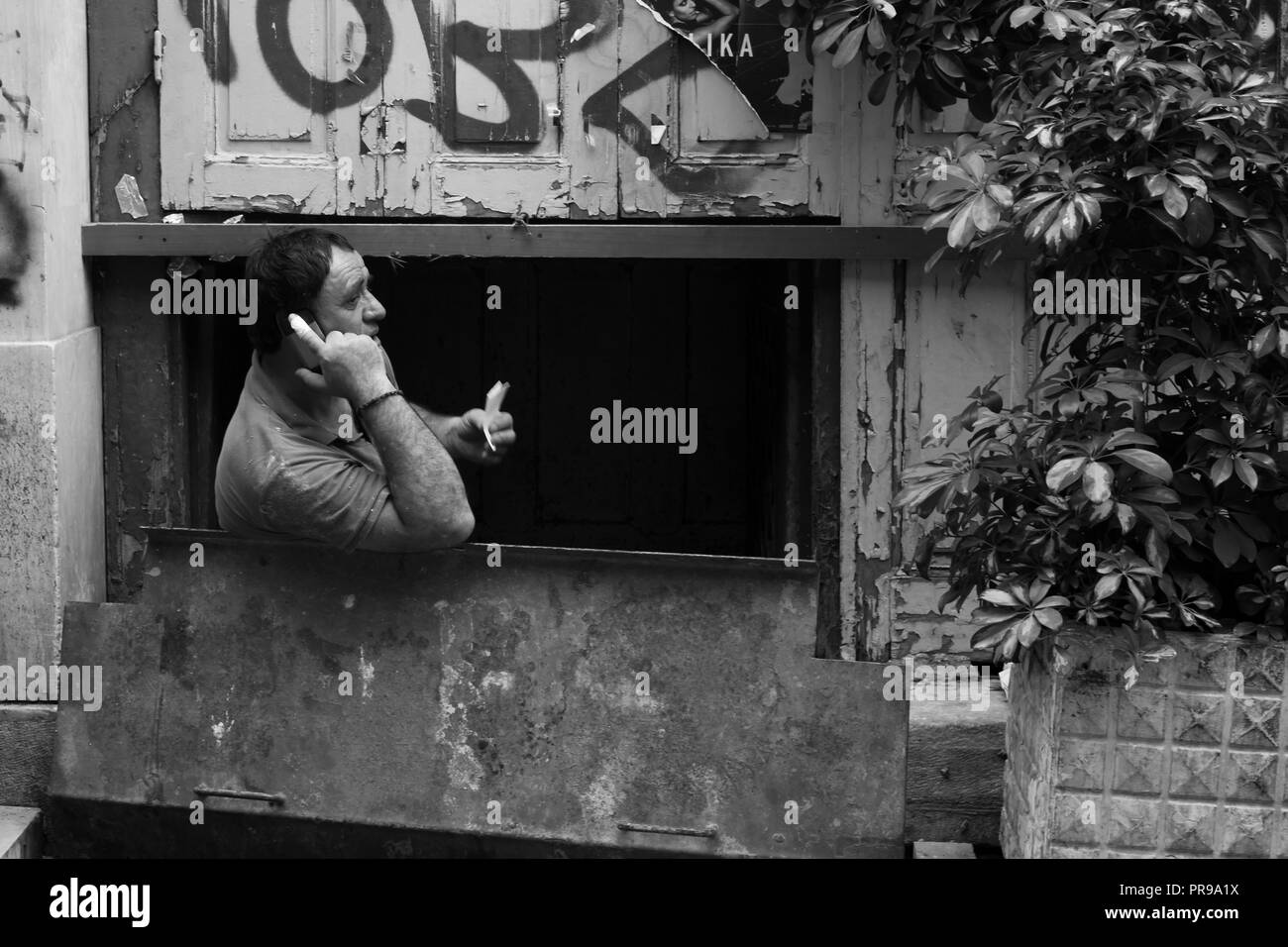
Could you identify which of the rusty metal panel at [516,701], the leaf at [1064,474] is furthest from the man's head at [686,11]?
the leaf at [1064,474]

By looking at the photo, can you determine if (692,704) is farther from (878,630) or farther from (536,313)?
(536,313)

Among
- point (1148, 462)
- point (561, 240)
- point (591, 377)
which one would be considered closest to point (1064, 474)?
point (1148, 462)

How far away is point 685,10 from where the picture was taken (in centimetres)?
531

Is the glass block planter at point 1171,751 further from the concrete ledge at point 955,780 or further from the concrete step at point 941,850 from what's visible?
the concrete ledge at point 955,780

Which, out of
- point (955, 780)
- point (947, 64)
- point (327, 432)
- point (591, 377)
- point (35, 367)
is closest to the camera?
point (327, 432)

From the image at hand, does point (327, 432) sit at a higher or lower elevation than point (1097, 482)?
higher

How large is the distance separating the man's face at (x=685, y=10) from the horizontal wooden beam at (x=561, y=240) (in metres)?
0.70

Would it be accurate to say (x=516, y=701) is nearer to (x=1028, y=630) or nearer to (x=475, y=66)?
(x=1028, y=630)

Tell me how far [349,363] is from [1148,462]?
202cm

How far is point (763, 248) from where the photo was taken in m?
5.27

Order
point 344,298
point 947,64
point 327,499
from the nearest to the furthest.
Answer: point 327,499 → point 344,298 → point 947,64

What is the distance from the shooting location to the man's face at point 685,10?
5309mm

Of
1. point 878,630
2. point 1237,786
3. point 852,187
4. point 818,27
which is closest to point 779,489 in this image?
point 878,630

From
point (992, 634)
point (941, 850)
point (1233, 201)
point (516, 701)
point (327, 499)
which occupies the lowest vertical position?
point (941, 850)
